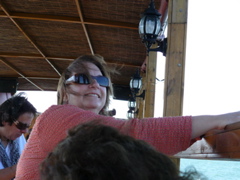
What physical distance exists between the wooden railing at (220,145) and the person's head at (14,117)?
2132 mm

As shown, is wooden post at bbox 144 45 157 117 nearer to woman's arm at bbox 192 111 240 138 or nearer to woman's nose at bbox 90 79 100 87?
woman's nose at bbox 90 79 100 87

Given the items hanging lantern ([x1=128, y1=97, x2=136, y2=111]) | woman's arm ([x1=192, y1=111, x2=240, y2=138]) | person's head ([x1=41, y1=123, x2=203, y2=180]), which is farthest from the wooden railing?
hanging lantern ([x1=128, y1=97, x2=136, y2=111])

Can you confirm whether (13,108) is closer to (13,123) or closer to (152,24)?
(13,123)

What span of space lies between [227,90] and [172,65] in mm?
528

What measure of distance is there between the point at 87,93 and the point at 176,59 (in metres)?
1.79

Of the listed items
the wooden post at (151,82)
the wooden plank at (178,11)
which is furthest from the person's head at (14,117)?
the wooden post at (151,82)

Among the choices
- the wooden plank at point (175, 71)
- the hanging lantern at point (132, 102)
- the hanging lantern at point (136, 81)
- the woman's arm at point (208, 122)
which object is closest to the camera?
the woman's arm at point (208, 122)

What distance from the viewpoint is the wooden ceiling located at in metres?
5.35

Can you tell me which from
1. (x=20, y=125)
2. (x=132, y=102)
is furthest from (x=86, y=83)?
(x=132, y=102)

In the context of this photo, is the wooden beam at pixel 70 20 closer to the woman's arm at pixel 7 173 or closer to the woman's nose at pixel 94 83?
the woman's arm at pixel 7 173

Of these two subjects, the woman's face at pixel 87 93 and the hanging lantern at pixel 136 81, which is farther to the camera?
the hanging lantern at pixel 136 81

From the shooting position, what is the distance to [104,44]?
7031 mm

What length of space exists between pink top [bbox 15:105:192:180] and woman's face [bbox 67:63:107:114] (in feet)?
1.24

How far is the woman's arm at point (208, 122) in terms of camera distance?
1329mm
